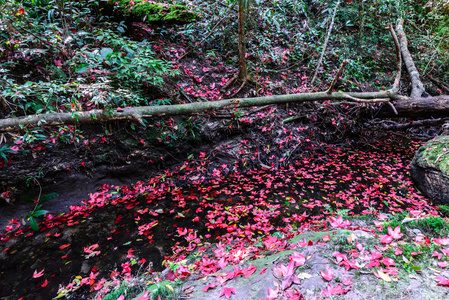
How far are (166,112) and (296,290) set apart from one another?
3632 mm

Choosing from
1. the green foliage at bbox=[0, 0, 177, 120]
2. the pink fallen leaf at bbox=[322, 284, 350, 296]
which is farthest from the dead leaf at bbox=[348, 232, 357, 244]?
the green foliage at bbox=[0, 0, 177, 120]

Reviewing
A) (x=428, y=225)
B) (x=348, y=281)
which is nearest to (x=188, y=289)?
(x=348, y=281)

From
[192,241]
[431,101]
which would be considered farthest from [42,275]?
[431,101]

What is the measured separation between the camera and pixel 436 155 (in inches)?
156

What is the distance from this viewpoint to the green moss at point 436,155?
3711mm

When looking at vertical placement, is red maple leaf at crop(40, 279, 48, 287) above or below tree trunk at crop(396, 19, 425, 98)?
below

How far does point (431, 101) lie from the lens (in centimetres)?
504

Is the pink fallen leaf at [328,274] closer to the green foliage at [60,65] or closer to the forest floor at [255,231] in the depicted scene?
the forest floor at [255,231]

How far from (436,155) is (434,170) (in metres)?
0.36

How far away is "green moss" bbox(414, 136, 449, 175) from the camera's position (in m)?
A: 3.71

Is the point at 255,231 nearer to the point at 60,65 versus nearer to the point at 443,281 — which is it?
the point at 443,281

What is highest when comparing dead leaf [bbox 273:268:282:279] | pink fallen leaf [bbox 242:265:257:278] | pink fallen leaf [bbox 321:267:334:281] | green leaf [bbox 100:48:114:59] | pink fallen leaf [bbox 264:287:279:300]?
green leaf [bbox 100:48:114:59]

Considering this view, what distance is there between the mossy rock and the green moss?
648 cm

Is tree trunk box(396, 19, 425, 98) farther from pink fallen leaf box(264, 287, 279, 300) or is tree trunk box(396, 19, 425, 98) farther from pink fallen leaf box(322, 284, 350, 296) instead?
pink fallen leaf box(264, 287, 279, 300)
